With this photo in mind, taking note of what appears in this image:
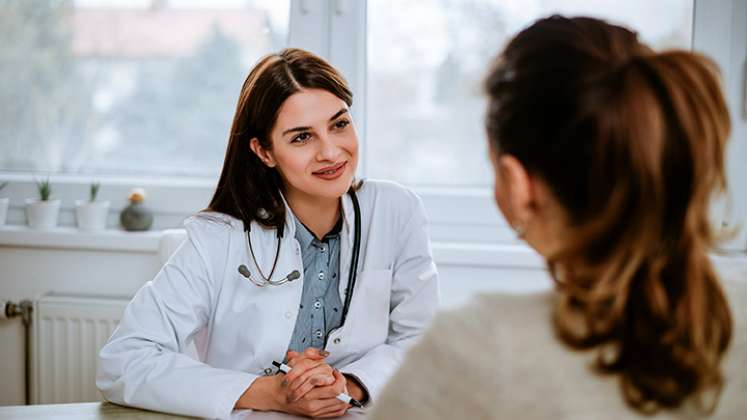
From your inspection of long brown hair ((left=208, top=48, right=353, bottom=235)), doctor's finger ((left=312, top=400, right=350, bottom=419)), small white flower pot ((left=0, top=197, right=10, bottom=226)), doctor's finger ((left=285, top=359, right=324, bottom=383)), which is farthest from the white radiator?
doctor's finger ((left=312, top=400, right=350, bottom=419))

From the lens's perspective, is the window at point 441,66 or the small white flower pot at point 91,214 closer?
the window at point 441,66

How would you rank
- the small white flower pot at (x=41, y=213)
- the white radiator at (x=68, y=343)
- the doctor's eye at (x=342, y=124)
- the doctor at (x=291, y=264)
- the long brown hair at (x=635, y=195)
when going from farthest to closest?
1. the small white flower pot at (x=41, y=213)
2. the white radiator at (x=68, y=343)
3. the doctor's eye at (x=342, y=124)
4. the doctor at (x=291, y=264)
5. the long brown hair at (x=635, y=195)

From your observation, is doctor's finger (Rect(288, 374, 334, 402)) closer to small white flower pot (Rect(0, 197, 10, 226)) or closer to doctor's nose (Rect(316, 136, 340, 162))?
doctor's nose (Rect(316, 136, 340, 162))

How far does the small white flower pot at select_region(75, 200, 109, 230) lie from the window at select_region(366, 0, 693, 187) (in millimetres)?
812

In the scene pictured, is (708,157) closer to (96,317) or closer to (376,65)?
(376,65)

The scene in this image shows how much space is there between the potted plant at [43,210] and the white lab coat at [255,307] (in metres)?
0.90

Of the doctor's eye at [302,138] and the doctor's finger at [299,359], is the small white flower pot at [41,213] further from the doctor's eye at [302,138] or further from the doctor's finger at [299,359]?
the doctor's finger at [299,359]

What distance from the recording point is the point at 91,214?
92.7 inches

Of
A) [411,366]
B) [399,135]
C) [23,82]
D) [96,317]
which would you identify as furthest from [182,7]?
[411,366]

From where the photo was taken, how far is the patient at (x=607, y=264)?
2.17 ft

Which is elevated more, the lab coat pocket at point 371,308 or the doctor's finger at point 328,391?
the lab coat pocket at point 371,308

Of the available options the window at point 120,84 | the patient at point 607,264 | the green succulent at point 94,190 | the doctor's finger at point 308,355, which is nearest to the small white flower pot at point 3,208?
the window at point 120,84

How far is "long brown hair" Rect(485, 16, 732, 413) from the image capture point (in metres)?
0.66

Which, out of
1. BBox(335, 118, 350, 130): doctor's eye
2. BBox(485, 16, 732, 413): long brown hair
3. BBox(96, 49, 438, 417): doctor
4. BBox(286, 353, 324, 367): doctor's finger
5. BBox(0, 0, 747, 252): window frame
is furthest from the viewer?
BBox(0, 0, 747, 252): window frame
